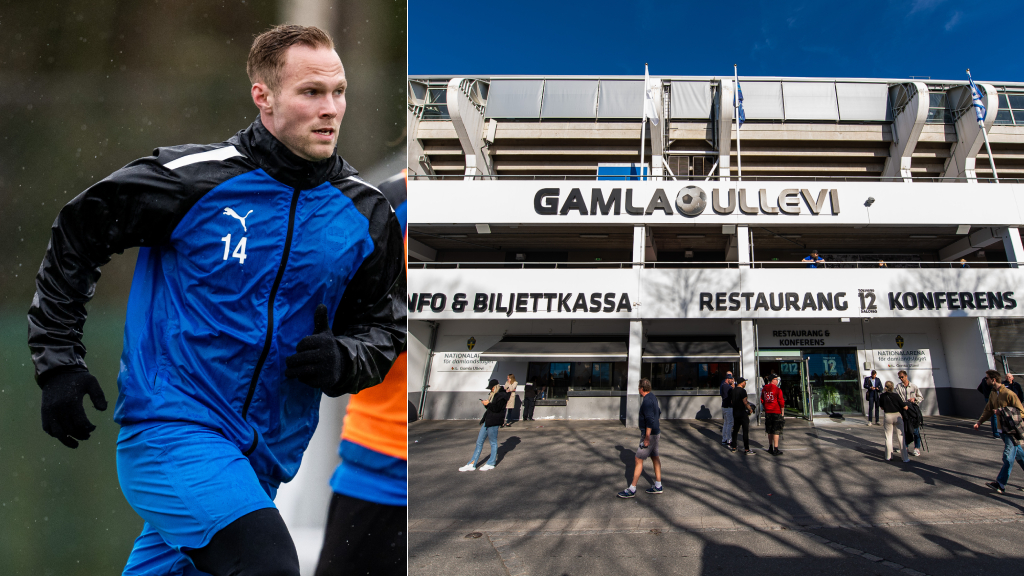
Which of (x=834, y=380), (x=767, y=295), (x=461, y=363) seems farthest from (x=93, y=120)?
(x=834, y=380)

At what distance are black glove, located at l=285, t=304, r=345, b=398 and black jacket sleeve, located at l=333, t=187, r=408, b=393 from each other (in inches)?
3.2

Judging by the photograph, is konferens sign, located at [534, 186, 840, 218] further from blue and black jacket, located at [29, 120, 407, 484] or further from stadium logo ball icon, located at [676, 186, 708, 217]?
blue and black jacket, located at [29, 120, 407, 484]

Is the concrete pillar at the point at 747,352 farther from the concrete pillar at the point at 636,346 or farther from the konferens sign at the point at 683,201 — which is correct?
the konferens sign at the point at 683,201

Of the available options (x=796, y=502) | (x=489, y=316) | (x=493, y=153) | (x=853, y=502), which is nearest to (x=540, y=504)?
(x=796, y=502)

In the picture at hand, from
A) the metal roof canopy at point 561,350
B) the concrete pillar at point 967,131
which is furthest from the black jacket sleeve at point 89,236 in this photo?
the concrete pillar at point 967,131

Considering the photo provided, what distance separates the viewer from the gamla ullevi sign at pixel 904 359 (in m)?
16.4

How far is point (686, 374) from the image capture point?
643 inches

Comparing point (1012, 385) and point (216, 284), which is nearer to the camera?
point (216, 284)

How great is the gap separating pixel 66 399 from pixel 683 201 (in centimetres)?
1584

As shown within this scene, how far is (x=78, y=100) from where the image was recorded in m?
2.32

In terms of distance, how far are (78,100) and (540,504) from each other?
6.19 metres

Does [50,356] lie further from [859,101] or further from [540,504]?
[859,101]

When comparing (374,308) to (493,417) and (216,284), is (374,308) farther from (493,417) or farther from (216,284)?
(493,417)

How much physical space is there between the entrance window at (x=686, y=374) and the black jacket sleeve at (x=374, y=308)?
49.2ft
